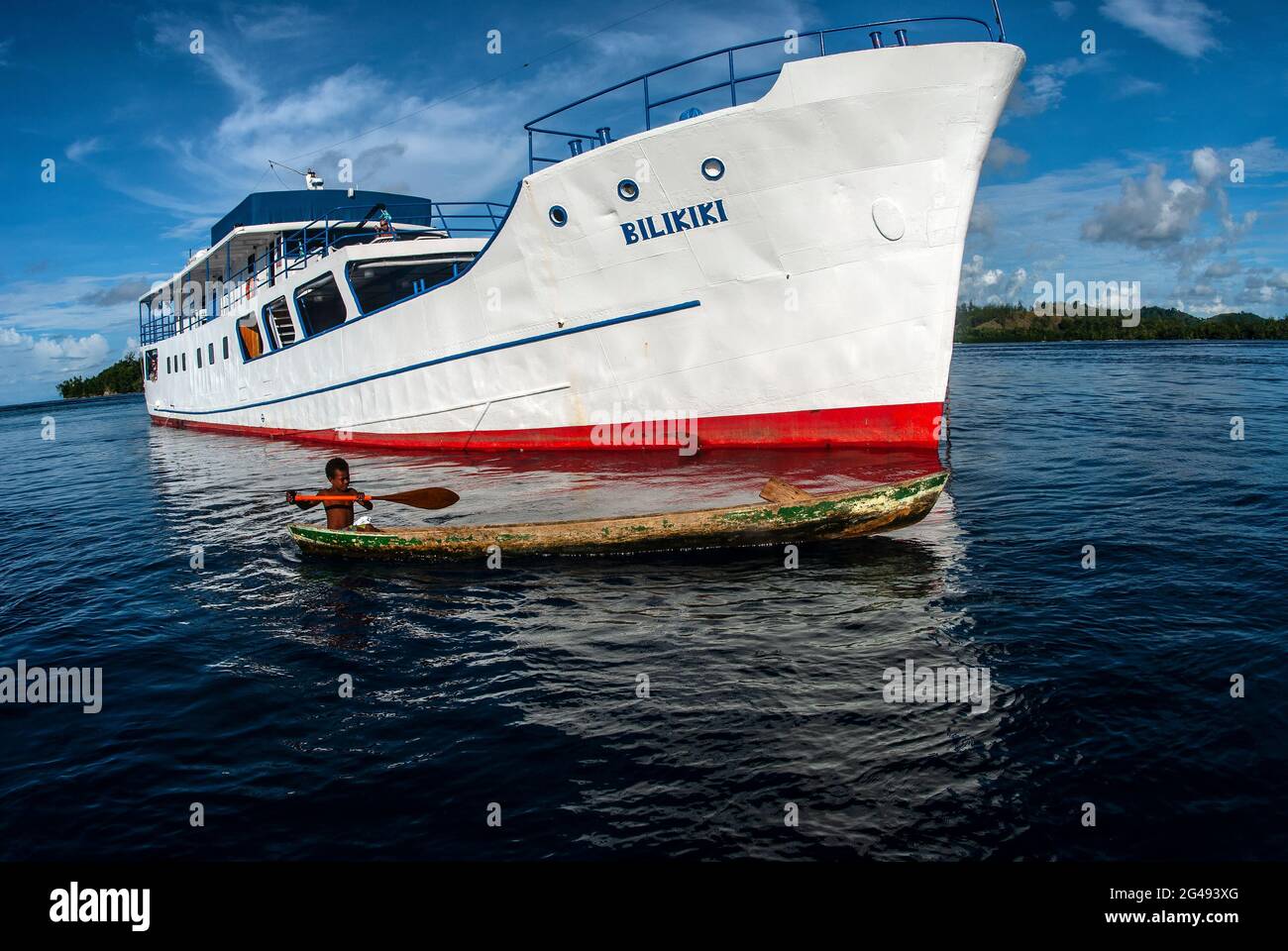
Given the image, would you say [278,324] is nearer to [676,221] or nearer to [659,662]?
[676,221]

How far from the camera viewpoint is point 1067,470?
12.4m

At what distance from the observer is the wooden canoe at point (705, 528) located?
8070 millimetres

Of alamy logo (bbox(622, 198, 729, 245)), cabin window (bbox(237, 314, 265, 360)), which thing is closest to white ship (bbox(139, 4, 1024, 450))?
alamy logo (bbox(622, 198, 729, 245))

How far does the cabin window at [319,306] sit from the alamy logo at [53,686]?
1374cm

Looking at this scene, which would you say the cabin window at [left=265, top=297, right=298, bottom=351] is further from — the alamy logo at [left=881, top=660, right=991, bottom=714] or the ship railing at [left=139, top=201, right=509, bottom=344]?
the alamy logo at [left=881, top=660, right=991, bottom=714]

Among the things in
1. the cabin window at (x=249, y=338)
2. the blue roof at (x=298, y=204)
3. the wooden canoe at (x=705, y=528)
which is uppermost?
the blue roof at (x=298, y=204)

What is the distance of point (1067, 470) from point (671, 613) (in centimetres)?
850

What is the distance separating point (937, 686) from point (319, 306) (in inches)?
747

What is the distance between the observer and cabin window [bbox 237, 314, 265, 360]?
2281cm

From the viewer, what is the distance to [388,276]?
1834 cm

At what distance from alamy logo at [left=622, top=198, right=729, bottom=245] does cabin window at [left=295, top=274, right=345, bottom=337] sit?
9.11 m

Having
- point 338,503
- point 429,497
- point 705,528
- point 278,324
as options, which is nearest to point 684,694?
point 705,528
